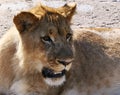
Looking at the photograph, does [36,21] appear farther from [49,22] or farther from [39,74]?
[39,74]

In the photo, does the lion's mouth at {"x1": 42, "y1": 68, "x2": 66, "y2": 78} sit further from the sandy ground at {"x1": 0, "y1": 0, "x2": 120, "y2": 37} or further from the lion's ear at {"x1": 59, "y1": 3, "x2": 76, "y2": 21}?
the sandy ground at {"x1": 0, "y1": 0, "x2": 120, "y2": 37}

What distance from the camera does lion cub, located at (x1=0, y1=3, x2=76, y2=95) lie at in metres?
3.87

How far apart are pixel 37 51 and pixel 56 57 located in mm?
195

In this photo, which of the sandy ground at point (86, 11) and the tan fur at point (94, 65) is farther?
the sandy ground at point (86, 11)

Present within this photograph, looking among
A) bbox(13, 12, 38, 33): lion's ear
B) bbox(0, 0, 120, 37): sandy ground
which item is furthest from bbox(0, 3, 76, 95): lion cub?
bbox(0, 0, 120, 37): sandy ground

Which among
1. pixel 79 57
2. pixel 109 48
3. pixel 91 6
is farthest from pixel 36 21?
pixel 91 6

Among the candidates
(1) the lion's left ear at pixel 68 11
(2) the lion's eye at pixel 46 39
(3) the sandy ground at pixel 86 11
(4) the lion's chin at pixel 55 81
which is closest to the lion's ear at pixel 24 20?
(2) the lion's eye at pixel 46 39

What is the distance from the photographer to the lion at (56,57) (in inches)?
153

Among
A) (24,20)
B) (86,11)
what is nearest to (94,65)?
(24,20)

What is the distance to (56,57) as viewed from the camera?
12.5 ft

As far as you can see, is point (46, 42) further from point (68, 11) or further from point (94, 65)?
point (94, 65)

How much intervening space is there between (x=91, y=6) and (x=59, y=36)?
334 centimetres

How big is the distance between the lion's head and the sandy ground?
2.09 meters

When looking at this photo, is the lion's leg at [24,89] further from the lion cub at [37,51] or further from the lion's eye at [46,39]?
the lion's eye at [46,39]
